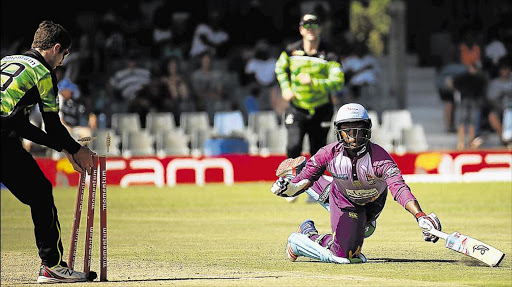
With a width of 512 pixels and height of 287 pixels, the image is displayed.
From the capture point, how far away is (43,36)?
842 centimetres

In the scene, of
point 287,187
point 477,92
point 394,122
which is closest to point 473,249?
point 287,187

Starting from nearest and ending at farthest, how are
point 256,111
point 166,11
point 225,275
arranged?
1. point 225,275
2. point 256,111
3. point 166,11

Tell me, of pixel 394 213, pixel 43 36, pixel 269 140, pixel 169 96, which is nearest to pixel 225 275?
pixel 43 36

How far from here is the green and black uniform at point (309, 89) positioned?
14562mm

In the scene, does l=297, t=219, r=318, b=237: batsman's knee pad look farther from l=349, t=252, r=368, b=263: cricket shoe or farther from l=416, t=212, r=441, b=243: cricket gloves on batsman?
l=416, t=212, r=441, b=243: cricket gloves on batsman

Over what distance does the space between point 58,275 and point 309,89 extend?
22.5 feet

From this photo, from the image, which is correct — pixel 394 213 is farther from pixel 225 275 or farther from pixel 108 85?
pixel 108 85

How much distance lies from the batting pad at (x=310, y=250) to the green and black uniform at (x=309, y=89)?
500 centimetres

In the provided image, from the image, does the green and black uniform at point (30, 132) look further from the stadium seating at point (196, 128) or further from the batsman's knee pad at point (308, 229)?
the stadium seating at point (196, 128)

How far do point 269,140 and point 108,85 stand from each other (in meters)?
3.61

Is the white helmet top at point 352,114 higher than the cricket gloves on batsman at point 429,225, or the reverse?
the white helmet top at point 352,114

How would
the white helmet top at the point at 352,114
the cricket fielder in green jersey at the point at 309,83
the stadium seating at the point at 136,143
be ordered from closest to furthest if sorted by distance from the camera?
the white helmet top at the point at 352,114, the cricket fielder in green jersey at the point at 309,83, the stadium seating at the point at 136,143

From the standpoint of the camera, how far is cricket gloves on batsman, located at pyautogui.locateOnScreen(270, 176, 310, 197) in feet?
30.7

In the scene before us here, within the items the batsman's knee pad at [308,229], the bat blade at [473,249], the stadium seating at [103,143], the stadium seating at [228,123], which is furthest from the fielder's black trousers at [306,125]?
the stadium seating at [228,123]
